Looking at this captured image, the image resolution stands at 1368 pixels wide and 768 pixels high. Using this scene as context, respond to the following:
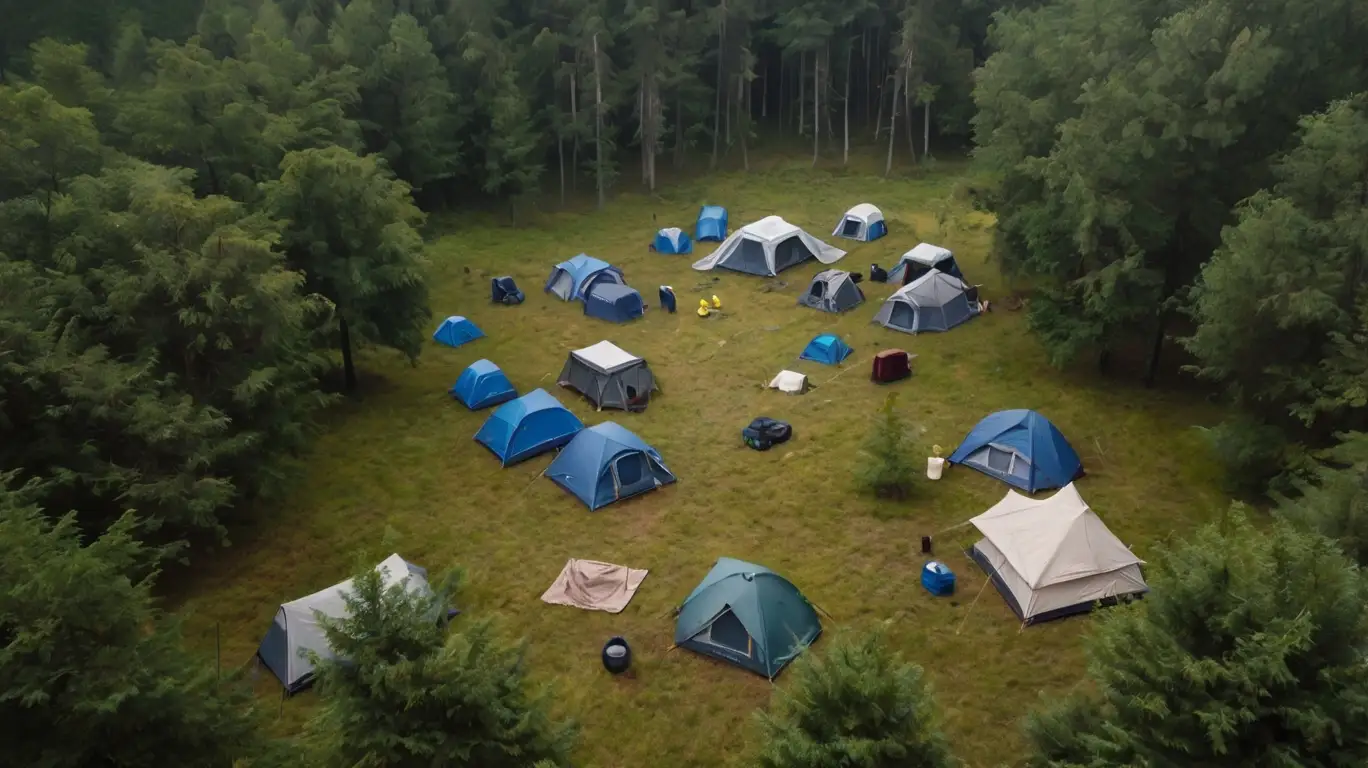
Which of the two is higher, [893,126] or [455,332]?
[893,126]

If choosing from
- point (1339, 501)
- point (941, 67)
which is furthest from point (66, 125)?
point (941, 67)

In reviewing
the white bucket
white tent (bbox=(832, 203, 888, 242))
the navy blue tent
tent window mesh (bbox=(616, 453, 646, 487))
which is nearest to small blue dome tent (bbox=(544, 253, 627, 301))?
the navy blue tent

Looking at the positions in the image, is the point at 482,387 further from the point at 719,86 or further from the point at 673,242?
the point at 719,86

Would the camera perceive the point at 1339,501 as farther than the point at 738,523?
No

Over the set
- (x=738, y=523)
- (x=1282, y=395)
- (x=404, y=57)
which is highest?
(x=404, y=57)

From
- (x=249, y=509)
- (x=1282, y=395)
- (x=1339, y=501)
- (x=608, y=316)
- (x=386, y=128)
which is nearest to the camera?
(x=1339, y=501)

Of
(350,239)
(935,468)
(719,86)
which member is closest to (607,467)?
(935,468)

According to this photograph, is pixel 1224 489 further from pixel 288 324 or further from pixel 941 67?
pixel 941 67
